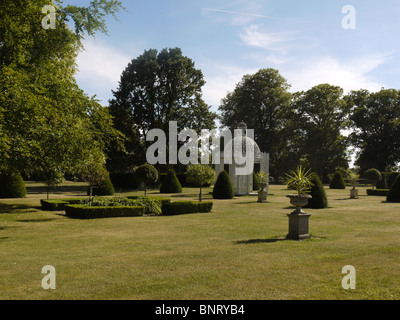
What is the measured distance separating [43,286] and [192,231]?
277 inches

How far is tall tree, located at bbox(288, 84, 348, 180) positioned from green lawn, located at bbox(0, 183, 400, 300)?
3964cm

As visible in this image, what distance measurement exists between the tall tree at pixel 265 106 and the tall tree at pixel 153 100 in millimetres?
13894

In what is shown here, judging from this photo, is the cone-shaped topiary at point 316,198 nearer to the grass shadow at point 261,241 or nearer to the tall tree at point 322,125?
the grass shadow at point 261,241

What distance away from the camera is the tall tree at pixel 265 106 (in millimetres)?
55625

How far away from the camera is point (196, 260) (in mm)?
7867

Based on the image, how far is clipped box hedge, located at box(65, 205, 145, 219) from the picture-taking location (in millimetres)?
16078

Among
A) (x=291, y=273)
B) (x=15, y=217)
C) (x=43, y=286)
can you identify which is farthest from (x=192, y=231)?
(x=15, y=217)

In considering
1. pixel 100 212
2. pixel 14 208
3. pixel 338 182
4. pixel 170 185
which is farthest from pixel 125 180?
pixel 338 182

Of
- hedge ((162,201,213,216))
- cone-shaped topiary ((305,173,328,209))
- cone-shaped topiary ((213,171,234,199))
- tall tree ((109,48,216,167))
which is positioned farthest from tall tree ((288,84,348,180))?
hedge ((162,201,213,216))

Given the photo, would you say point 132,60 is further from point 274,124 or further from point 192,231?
point 192,231

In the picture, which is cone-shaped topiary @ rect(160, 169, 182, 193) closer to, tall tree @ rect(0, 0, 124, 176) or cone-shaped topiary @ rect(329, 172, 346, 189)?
tall tree @ rect(0, 0, 124, 176)

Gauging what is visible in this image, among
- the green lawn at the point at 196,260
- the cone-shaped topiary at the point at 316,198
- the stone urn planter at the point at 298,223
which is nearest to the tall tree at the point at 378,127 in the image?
the cone-shaped topiary at the point at 316,198

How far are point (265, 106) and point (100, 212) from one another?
4441cm
